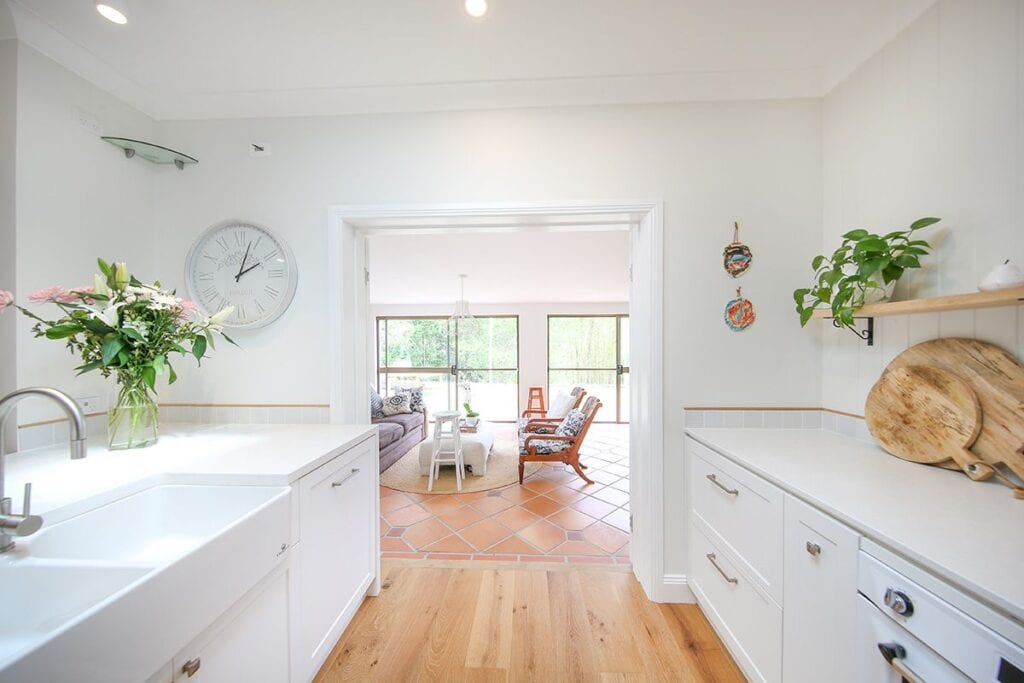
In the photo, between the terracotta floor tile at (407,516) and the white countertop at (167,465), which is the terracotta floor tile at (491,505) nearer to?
the terracotta floor tile at (407,516)

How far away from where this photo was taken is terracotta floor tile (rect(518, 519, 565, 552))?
233 centimetres

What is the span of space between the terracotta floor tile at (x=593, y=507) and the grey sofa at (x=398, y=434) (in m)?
2.00

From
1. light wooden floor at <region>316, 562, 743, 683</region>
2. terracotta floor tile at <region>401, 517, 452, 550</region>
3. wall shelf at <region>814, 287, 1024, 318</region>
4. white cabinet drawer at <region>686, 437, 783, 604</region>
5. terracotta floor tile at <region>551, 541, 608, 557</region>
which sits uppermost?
wall shelf at <region>814, 287, 1024, 318</region>

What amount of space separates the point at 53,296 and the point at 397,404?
4.07m

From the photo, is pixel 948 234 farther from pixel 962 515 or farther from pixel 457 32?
pixel 457 32

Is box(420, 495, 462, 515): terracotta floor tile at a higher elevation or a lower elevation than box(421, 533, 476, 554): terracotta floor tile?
lower

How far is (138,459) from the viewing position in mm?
1255

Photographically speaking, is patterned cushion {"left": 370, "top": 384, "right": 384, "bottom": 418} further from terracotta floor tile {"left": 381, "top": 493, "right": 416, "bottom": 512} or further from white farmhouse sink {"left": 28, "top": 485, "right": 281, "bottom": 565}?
white farmhouse sink {"left": 28, "top": 485, "right": 281, "bottom": 565}

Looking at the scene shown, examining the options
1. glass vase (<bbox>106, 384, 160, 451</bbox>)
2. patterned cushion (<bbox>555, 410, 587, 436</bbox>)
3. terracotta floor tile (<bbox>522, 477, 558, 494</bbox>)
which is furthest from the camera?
patterned cushion (<bbox>555, 410, 587, 436</bbox>)

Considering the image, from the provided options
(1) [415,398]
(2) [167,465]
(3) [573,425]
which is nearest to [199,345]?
(2) [167,465]

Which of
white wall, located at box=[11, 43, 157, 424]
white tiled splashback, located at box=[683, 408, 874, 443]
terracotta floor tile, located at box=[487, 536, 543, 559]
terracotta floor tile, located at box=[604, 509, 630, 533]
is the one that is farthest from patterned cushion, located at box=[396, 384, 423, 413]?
white tiled splashback, located at box=[683, 408, 874, 443]

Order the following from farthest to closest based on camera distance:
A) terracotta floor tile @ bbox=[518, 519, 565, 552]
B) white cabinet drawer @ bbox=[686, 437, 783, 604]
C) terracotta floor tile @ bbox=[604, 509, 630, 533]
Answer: terracotta floor tile @ bbox=[604, 509, 630, 533]
terracotta floor tile @ bbox=[518, 519, 565, 552]
white cabinet drawer @ bbox=[686, 437, 783, 604]

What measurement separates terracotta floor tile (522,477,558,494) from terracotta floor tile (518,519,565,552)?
67 centimetres

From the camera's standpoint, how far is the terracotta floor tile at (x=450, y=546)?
88.5 inches
